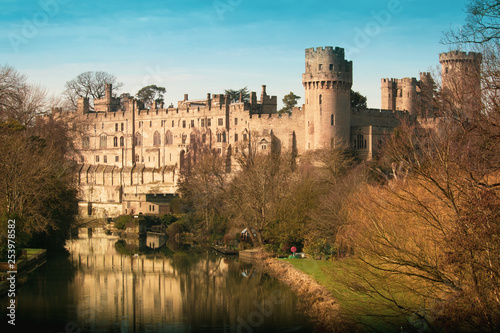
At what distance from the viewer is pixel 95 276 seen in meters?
28.8

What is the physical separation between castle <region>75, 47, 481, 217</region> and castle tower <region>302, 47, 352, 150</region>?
0.08m

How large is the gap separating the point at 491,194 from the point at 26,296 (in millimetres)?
16287

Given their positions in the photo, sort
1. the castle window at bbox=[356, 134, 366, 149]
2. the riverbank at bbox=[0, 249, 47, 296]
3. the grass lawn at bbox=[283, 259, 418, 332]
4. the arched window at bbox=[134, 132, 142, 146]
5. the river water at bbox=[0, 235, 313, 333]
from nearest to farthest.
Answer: the grass lawn at bbox=[283, 259, 418, 332] < the river water at bbox=[0, 235, 313, 333] < the riverbank at bbox=[0, 249, 47, 296] < the castle window at bbox=[356, 134, 366, 149] < the arched window at bbox=[134, 132, 142, 146]

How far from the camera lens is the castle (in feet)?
171

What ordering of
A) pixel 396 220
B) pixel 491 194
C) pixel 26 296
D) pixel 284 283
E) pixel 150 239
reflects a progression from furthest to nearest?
pixel 150 239 < pixel 284 283 < pixel 26 296 < pixel 396 220 < pixel 491 194

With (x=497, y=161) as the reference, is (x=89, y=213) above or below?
below

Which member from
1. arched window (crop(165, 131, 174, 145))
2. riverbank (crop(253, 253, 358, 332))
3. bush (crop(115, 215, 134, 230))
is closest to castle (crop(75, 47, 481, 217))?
arched window (crop(165, 131, 174, 145))

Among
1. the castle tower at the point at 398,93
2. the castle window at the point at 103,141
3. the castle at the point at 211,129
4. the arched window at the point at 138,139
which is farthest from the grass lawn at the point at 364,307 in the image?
the castle window at the point at 103,141

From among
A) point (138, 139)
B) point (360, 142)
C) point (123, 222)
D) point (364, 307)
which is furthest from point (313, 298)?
point (138, 139)

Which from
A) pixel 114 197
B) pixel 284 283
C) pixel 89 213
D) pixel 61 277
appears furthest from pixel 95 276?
pixel 114 197

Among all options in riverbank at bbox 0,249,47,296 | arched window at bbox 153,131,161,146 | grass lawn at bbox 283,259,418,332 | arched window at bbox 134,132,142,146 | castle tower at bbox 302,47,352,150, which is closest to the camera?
grass lawn at bbox 283,259,418,332

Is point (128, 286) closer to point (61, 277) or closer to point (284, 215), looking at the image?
point (61, 277)

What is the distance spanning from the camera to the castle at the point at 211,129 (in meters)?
52.2

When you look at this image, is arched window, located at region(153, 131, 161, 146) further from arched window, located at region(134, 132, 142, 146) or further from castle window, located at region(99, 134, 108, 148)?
castle window, located at region(99, 134, 108, 148)
